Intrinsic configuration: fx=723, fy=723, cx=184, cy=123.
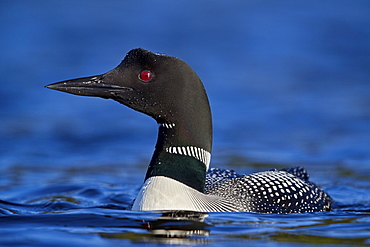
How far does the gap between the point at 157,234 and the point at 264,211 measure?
1.35 m

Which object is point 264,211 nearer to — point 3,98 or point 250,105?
point 250,105

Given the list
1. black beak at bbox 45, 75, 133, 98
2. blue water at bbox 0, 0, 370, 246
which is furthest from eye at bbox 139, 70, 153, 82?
blue water at bbox 0, 0, 370, 246

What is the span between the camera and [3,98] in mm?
12273

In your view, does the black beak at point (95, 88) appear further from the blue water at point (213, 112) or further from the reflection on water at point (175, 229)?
the reflection on water at point (175, 229)

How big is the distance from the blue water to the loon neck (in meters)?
0.40

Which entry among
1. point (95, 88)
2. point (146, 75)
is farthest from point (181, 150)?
point (95, 88)

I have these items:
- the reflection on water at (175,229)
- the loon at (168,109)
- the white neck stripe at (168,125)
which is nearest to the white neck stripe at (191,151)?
the loon at (168,109)

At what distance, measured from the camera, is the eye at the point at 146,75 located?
5.34m

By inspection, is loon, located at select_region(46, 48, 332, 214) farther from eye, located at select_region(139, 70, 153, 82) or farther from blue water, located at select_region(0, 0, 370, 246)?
blue water, located at select_region(0, 0, 370, 246)

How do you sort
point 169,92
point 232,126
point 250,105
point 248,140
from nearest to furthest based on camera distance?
1. point 169,92
2. point 248,140
3. point 232,126
4. point 250,105

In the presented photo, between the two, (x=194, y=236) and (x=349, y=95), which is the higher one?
(x=349, y=95)

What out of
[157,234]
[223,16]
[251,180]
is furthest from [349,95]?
[157,234]

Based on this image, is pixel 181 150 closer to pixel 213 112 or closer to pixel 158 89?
pixel 158 89

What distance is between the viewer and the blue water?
489 cm
